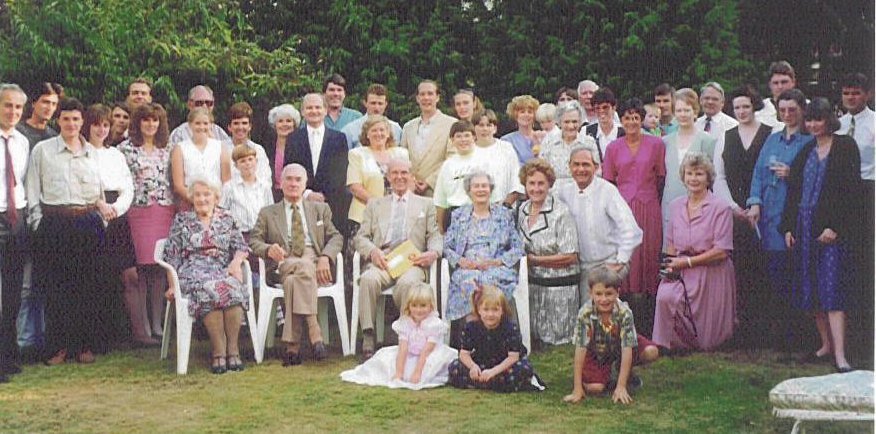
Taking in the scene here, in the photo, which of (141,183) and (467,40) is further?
(467,40)

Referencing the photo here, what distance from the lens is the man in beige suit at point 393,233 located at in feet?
23.5

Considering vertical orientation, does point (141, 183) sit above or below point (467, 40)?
below

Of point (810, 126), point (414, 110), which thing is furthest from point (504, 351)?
point (414, 110)

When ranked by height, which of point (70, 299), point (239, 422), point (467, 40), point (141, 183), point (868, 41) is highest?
point (467, 40)

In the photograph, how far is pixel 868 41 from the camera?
19.6ft

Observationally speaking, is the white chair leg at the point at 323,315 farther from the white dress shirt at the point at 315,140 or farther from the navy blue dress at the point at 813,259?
the navy blue dress at the point at 813,259

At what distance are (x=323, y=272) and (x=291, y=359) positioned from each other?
0.53 metres

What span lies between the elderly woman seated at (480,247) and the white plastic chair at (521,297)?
0.09 ft

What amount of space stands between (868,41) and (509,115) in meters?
2.66

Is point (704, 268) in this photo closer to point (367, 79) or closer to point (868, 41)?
point (868, 41)

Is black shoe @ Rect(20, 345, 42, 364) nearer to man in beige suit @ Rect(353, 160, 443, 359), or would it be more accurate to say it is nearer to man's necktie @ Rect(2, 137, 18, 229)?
man's necktie @ Rect(2, 137, 18, 229)

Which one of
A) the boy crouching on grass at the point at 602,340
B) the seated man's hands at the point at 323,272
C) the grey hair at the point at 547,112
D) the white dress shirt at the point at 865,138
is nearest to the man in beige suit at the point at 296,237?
the seated man's hands at the point at 323,272

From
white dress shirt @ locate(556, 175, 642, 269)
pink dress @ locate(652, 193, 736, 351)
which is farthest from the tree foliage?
pink dress @ locate(652, 193, 736, 351)

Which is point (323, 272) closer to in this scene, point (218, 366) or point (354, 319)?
point (354, 319)
